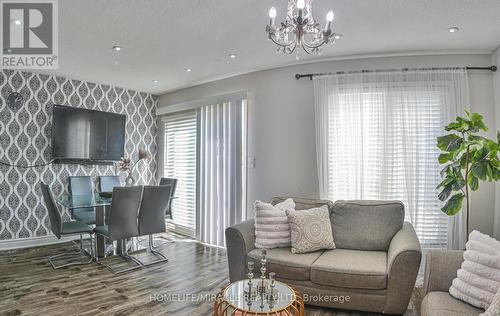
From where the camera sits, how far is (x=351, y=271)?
2.46 m

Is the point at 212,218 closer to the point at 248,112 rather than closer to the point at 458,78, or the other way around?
the point at 248,112

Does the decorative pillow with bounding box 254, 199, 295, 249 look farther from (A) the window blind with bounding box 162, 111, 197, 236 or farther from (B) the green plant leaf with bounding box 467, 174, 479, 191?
(A) the window blind with bounding box 162, 111, 197, 236

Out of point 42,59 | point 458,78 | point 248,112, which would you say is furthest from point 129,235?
point 458,78

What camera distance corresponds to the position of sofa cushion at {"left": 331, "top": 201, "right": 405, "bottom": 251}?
2.98m

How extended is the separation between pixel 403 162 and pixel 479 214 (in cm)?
99

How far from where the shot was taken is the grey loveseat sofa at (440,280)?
1800 mm

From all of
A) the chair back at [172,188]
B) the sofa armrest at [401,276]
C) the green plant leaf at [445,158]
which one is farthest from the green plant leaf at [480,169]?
the chair back at [172,188]

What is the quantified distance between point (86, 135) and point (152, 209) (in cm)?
216

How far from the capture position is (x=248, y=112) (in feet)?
14.1

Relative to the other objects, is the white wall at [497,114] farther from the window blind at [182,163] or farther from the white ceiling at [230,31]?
the window blind at [182,163]

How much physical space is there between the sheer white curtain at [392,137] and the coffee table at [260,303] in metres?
1.92

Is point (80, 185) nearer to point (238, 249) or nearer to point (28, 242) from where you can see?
point (28, 242)

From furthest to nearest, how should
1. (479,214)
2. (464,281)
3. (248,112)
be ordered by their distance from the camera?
(248,112) → (479,214) → (464,281)

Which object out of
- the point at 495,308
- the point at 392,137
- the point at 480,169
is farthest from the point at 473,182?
the point at 495,308
